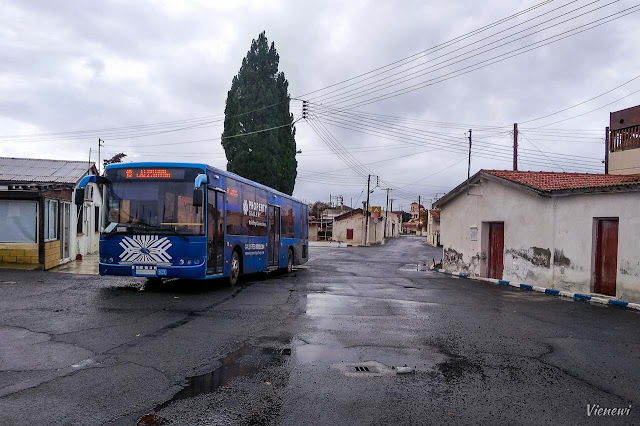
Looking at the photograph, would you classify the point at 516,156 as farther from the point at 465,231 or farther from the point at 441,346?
the point at 441,346

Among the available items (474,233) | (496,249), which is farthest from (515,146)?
(496,249)

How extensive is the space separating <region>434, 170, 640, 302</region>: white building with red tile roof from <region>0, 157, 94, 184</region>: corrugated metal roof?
654 inches

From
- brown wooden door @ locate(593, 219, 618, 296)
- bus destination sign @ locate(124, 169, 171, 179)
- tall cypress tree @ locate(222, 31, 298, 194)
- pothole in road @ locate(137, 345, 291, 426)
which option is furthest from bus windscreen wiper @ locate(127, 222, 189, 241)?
tall cypress tree @ locate(222, 31, 298, 194)

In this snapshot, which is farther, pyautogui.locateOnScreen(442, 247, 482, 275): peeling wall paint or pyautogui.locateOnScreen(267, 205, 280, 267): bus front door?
pyautogui.locateOnScreen(442, 247, 482, 275): peeling wall paint

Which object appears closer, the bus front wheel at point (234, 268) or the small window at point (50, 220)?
the bus front wheel at point (234, 268)

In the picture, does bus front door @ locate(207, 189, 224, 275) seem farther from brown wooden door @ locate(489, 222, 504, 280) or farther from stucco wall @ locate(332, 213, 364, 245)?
stucco wall @ locate(332, 213, 364, 245)

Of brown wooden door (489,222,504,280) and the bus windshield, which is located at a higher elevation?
the bus windshield

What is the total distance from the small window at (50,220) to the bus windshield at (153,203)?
657 centimetres

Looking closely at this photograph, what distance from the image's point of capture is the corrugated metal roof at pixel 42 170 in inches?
834

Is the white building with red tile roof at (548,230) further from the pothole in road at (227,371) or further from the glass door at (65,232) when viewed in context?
the glass door at (65,232)

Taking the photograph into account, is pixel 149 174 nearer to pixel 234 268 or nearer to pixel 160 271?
pixel 160 271

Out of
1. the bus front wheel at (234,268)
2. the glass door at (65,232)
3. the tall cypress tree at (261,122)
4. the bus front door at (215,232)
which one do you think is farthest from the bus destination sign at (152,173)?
the tall cypress tree at (261,122)

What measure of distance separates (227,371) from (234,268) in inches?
343

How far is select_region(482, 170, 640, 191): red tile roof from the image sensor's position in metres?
16.7
